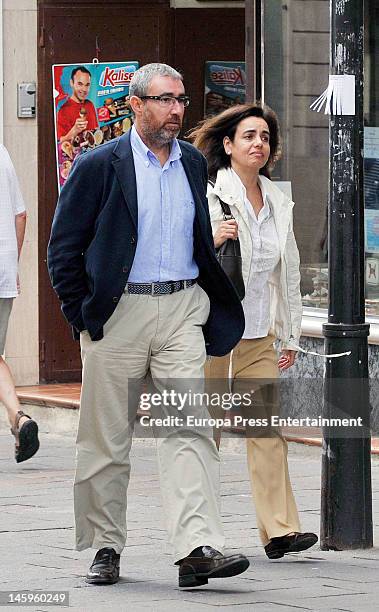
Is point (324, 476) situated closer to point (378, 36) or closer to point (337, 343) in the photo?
point (337, 343)

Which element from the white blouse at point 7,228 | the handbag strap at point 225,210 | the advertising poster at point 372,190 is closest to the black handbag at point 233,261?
the handbag strap at point 225,210

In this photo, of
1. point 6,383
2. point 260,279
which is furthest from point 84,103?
point 260,279

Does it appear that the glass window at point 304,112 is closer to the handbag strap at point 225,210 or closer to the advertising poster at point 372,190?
the advertising poster at point 372,190

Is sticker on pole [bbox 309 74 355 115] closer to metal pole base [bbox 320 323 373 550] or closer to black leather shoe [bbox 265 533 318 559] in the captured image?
metal pole base [bbox 320 323 373 550]

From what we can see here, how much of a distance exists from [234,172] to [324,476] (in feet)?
4.47

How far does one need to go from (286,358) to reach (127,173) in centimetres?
137

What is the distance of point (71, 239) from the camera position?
6.31 m

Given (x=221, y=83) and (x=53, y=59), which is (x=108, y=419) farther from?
(x=221, y=83)

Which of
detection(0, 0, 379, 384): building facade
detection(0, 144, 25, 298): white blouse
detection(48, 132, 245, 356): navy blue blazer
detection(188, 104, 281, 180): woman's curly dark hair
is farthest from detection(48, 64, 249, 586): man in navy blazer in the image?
detection(0, 0, 379, 384): building facade

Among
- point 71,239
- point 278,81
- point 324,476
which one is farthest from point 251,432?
point 278,81

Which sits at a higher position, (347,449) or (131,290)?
(131,290)

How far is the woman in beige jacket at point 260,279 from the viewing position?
22.8ft

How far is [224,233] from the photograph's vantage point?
687 cm

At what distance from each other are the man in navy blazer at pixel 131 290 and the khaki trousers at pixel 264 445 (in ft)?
2.15
